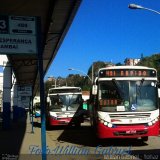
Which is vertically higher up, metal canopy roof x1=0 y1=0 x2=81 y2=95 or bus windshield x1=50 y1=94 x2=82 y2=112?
metal canopy roof x1=0 y1=0 x2=81 y2=95

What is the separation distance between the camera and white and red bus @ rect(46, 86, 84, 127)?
29.0 m

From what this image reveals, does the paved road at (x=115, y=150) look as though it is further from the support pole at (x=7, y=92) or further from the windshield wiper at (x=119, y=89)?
the support pole at (x=7, y=92)

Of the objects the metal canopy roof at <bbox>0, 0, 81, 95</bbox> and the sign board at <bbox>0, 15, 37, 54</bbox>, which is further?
the metal canopy roof at <bbox>0, 0, 81, 95</bbox>

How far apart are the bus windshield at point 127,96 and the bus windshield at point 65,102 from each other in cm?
1257

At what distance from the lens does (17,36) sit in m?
9.40

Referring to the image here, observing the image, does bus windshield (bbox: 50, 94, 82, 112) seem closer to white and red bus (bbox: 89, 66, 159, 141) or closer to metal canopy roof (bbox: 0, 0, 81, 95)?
metal canopy roof (bbox: 0, 0, 81, 95)

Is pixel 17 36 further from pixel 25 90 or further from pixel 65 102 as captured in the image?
pixel 65 102

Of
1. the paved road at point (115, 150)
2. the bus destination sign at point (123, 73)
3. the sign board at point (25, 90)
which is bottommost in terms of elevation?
the paved road at point (115, 150)

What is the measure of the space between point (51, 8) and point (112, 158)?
16.0 ft

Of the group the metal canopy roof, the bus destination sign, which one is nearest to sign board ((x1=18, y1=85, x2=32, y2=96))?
the metal canopy roof

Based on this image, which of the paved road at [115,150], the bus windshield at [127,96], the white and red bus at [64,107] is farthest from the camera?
the white and red bus at [64,107]

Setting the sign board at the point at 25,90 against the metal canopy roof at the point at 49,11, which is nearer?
the metal canopy roof at the point at 49,11

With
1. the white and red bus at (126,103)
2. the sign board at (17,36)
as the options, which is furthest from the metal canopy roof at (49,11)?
the sign board at (17,36)

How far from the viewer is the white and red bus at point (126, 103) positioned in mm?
16531
